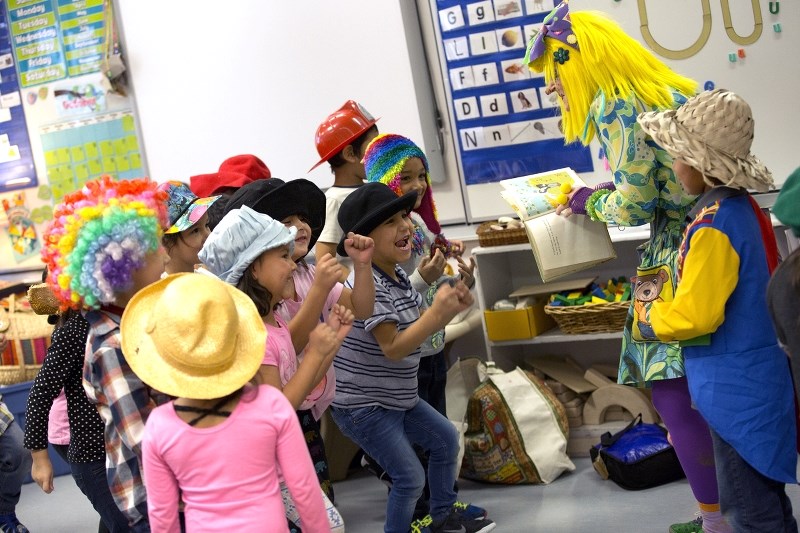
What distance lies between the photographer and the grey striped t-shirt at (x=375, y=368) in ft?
9.63

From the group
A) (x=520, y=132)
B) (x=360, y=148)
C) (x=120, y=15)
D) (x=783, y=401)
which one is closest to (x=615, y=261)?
(x=520, y=132)

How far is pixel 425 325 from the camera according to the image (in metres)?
2.67

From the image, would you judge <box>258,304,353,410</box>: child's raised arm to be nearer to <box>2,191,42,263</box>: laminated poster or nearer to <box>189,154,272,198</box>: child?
<box>189,154,272,198</box>: child

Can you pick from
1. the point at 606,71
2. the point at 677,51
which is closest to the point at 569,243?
the point at 606,71

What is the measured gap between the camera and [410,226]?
9.87 feet

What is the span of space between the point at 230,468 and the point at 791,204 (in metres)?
1.22

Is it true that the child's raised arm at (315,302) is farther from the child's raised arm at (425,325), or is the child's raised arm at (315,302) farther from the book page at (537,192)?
the book page at (537,192)

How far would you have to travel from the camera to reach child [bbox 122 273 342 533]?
1984 millimetres

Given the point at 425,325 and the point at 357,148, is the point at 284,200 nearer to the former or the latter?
the point at 425,325

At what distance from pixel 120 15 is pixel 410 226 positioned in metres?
3.04

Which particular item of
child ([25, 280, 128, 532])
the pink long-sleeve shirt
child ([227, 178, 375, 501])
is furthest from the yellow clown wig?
child ([25, 280, 128, 532])

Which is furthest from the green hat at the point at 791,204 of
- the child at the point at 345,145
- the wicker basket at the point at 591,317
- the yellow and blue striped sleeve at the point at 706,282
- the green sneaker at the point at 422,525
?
the wicker basket at the point at 591,317

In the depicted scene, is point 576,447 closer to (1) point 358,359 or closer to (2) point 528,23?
(1) point 358,359

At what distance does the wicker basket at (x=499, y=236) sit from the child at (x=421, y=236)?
2.02 feet
